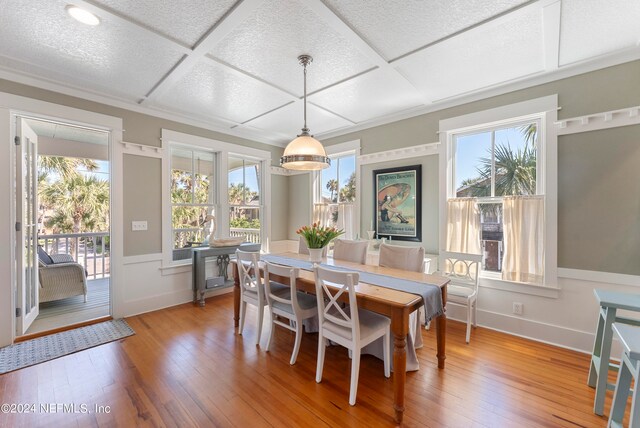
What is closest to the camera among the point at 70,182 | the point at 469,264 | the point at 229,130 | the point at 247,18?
the point at 247,18

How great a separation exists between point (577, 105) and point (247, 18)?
3123 millimetres

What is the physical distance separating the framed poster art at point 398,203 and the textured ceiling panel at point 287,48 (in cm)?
166

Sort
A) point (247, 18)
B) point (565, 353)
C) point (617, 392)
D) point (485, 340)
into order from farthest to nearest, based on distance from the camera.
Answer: point (485, 340)
point (565, 353)
point (247, 18)
point (617, 392)

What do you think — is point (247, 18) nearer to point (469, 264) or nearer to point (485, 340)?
point (469, 264)

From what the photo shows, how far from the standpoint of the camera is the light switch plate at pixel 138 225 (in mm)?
3438

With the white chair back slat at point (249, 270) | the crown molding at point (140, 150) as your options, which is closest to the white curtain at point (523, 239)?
the white chair back slat at point (249, 270)

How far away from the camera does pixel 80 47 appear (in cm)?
222

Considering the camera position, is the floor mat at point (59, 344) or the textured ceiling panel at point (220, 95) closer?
the floor mat at point (59, 344)

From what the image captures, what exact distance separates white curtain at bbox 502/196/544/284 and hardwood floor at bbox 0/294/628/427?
2.35 feet

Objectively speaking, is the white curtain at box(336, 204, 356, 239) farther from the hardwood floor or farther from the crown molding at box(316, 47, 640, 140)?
the hardwood floor

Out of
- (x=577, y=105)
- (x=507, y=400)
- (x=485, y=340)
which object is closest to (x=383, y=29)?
(x=577, y=105)

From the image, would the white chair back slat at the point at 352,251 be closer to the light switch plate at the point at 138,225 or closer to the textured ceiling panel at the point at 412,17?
the textured ceiling panel at the point at 412,17

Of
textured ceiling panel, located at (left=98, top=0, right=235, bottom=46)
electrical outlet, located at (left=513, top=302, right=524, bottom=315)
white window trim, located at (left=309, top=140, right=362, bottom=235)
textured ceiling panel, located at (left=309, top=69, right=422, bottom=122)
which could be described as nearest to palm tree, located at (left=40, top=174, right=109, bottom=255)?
white window trim, located at (left=309, top=140, right=362, bottom=235)

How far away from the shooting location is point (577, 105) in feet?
8.55
